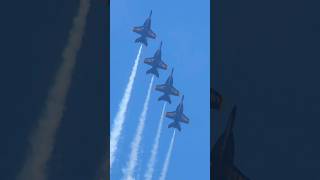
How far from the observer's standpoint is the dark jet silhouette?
21.8 meters

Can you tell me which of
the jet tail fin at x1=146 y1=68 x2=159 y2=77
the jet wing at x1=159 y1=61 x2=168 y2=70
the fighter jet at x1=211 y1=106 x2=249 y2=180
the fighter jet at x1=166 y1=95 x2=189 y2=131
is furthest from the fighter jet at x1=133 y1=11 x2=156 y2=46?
the fighter jet at x1=211 y1=106 x2=249 y2=180

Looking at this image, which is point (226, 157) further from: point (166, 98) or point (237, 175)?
point (166, 98)

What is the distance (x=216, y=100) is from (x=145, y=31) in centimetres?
1254

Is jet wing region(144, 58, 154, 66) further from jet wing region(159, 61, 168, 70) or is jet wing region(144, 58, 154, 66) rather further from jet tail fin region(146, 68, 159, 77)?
jet wing region(159, 61, 168, 70)

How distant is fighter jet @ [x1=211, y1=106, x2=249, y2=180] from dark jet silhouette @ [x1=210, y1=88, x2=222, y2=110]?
27.0 inches

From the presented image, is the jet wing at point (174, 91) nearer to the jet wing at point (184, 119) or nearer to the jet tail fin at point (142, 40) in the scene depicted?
the jet wing at point (184, 119)

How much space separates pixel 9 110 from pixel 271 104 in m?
10.5

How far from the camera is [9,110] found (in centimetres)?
1828

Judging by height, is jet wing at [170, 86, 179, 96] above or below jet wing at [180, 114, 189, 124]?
above

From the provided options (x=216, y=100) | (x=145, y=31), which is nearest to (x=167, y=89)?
(x=145, y=31)

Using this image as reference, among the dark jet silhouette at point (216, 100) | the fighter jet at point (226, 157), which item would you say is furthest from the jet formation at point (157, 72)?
the dark jet silhouette at point (216, 100)

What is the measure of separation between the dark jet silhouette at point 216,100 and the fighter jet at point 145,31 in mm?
12074

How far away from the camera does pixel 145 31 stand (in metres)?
33.5

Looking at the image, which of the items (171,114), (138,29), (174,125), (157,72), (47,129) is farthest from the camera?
(157,72)
